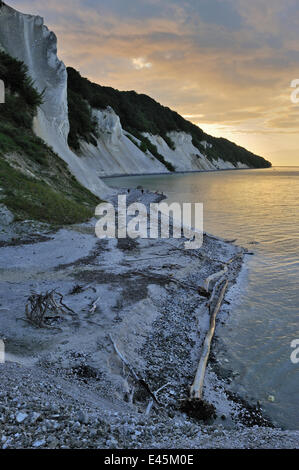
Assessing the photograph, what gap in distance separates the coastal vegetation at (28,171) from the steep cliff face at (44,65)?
295 cm

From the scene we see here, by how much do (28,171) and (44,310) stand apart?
47.6ft

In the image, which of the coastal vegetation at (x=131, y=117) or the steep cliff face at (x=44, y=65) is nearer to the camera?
the steep cliff face at (x=44, y=65)

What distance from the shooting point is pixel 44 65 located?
32875 millimetres

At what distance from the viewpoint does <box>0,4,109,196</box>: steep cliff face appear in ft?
97.8

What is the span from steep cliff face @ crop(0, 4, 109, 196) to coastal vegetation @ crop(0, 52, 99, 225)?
9.68 ft

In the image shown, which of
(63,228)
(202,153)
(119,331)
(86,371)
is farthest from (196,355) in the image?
(202,153)

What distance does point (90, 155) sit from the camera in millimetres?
59844

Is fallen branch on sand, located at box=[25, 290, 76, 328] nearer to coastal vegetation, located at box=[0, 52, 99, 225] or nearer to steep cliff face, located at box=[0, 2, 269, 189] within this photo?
coastal vegetation, located at box=[0, 52, 99, 225]

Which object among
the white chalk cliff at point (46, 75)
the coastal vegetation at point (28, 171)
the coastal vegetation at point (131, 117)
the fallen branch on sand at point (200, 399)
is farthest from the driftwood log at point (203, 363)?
the coastal vegetation at point (131, 117)

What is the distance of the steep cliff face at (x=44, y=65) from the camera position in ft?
97.8

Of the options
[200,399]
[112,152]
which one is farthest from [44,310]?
[112,152]

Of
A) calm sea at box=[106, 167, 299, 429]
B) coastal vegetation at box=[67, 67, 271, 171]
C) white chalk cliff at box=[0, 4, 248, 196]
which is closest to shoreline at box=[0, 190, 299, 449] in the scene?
calm sea at box=[106, 167, 299, 429]

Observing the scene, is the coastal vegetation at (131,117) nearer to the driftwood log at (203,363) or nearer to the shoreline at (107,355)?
the shoreline at (107,355)
